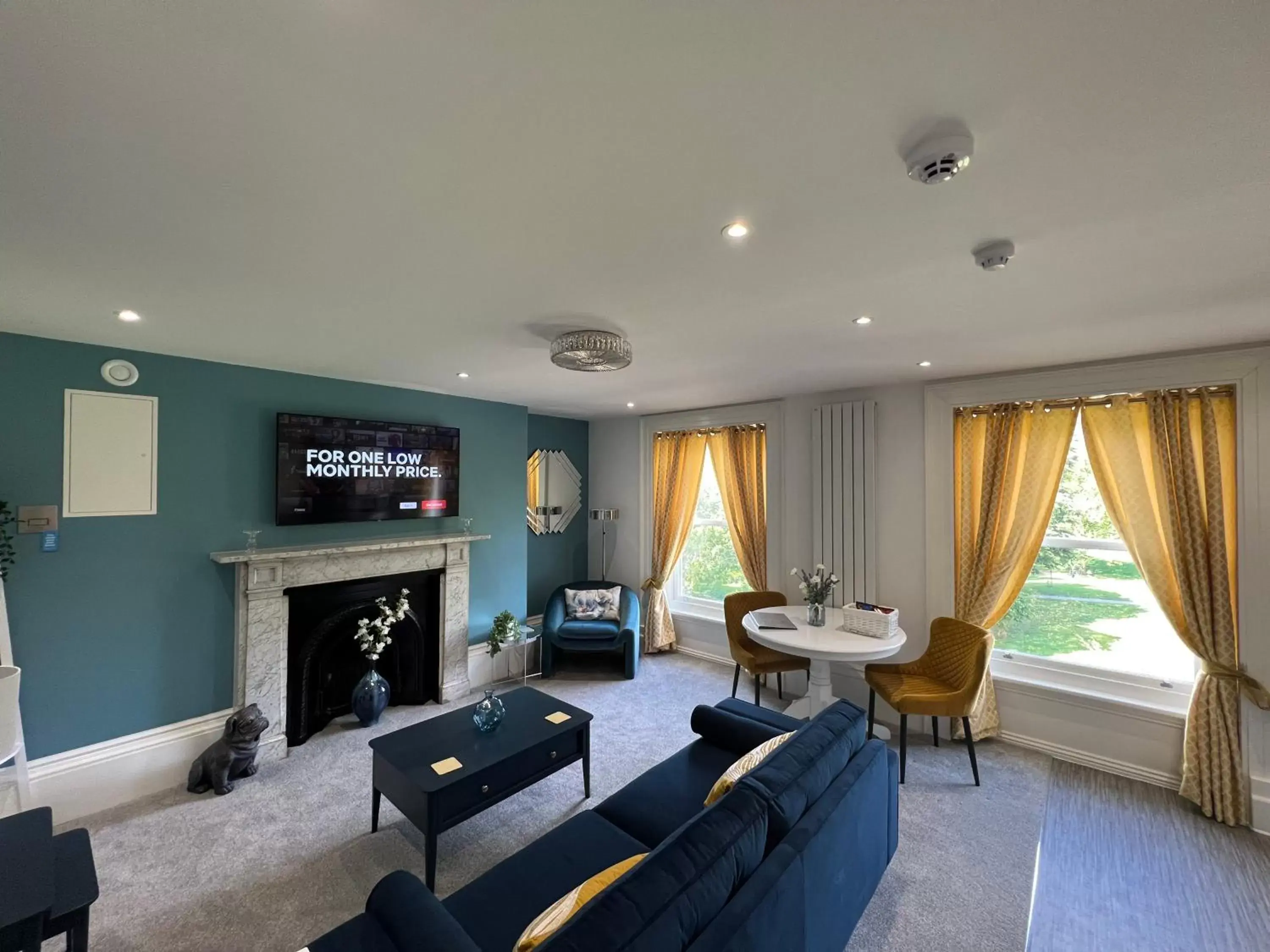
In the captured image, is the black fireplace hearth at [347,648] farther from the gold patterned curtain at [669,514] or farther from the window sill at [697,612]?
the window sill at [697,612]

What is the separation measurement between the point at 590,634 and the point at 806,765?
2995 mm

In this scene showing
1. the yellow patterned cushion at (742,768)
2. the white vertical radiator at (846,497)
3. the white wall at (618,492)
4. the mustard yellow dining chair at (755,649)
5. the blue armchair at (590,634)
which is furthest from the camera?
the white wall at (618,492)

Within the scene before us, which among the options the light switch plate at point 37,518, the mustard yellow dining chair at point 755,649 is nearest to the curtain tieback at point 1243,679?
the mustard yellow dining chair at point 755,649

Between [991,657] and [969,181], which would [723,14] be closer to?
[969,181]

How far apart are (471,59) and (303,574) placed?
346 centimetres

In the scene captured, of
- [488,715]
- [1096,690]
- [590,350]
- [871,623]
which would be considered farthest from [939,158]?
[1096,690]

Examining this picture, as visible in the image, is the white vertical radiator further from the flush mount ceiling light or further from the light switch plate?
the light switch plate

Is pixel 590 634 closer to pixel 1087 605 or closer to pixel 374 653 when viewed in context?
pixel 374 653

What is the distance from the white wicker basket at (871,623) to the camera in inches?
131

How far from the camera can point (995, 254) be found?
1.58 meters

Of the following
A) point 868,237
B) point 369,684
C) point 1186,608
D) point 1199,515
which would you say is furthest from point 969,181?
point 369,684

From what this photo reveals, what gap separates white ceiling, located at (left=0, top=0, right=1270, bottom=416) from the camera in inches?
32.9

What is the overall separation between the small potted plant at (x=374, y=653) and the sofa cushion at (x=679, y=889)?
9.92 ft

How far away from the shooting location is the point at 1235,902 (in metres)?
2.12
